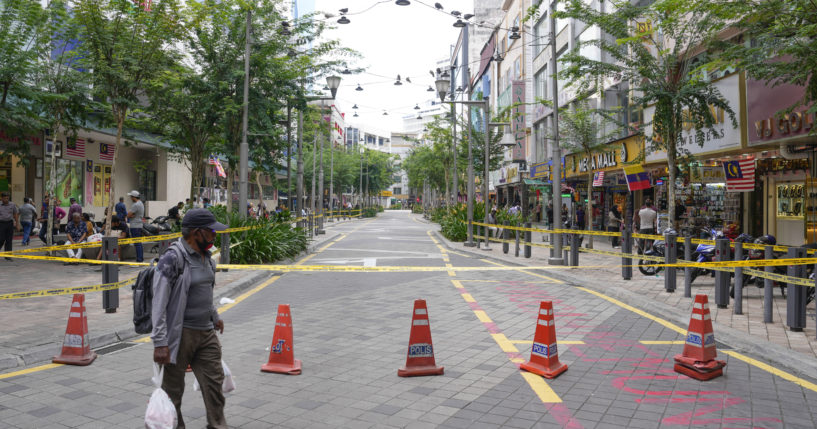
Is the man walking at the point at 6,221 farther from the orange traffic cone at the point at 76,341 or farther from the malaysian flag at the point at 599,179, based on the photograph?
the malaysian flag at the point at 599,179

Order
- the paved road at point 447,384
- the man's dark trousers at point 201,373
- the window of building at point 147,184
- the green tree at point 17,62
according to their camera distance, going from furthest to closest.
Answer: the window of building at point 147,184
the green tree at point 17,62
the paved road at point 447,384
the man's dark trousers at point 201,373

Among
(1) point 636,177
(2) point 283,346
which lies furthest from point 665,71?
(2) point 283,346

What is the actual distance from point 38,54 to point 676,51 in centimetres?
1552

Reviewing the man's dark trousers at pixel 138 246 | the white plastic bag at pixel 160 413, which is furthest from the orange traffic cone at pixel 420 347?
the man's dark trousers at pixel 138 246

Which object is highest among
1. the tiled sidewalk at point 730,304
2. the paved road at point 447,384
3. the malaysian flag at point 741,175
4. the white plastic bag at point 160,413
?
the malaysian flag at point 741,175

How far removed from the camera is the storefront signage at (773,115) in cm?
1282

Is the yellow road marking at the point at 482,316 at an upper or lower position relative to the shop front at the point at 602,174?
lower

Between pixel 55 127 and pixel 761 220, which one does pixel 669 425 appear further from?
pixel 55 127

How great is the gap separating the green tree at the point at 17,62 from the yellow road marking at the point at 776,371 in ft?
A: 49.7

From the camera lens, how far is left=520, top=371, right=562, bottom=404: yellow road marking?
500cm

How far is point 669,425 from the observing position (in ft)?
14.4

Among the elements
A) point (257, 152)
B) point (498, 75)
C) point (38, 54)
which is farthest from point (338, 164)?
point (38, 54)

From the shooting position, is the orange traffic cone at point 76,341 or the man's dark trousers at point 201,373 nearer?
the man's dark trousers at point 201,373

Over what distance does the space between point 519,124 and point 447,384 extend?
3535 cm
